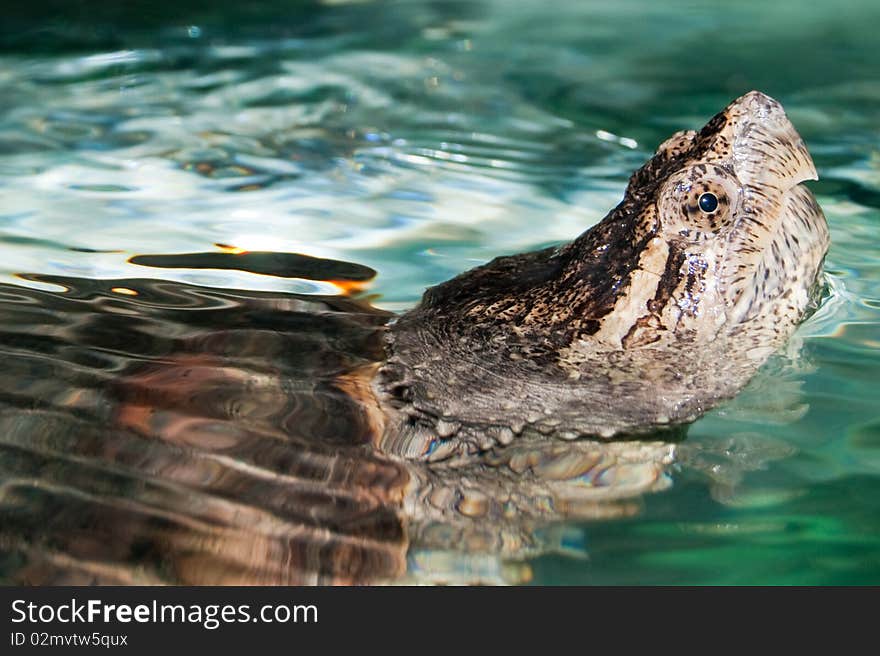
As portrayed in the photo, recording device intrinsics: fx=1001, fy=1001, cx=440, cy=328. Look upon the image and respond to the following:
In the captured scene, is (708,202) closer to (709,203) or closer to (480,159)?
(709,203)

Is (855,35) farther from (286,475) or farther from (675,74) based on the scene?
(286,475)

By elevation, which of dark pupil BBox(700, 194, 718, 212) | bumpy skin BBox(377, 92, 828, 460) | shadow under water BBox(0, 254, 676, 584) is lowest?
Result: shadow under water BBox(0, 254, 676, 584)

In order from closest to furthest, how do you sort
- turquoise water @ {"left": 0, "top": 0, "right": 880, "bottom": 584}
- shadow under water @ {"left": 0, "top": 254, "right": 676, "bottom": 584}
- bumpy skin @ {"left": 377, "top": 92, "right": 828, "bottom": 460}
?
shadow under water @ {"left": 0, "top": 254, "right": 676, "bottom": 584} → turquoise water @ {"left": 0, "top": 0, "right": 880, "bottom": 584} → bumpy skin @ {"left": 377, "top": 92, "right": 828, "bottom": 460}

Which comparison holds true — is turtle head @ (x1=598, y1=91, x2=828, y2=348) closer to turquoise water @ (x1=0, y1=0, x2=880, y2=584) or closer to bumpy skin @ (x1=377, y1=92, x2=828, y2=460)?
bumpy skin @ (x1=377, y1=92, x2=828, y2=460)

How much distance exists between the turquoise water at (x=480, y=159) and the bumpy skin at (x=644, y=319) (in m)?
0.19

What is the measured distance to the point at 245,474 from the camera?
2.33 meters

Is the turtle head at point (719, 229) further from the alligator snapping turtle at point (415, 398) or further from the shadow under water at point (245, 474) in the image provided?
the shadow under water at point (245, 474)

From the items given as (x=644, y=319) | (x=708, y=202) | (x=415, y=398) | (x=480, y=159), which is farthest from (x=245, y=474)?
(x=480, y=159)

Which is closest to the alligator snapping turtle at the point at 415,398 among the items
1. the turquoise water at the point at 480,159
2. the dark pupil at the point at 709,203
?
the dark pupil at the point at 709,203

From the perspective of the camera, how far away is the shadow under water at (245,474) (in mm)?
2125

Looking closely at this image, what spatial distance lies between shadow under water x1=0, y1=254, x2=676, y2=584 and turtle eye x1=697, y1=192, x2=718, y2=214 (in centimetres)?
66

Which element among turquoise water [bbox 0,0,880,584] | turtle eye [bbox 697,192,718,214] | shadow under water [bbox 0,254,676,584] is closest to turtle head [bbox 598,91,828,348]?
turtle eye [bbox 697,192,718,214]

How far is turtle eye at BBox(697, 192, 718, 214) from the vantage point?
269 cm

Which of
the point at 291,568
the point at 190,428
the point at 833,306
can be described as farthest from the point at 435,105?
the point at 291,568
